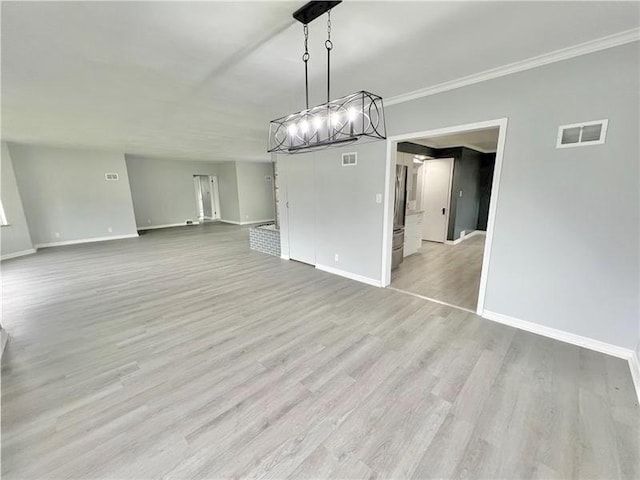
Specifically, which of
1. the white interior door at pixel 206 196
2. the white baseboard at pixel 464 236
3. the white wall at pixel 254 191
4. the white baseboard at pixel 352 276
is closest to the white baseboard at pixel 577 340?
the white baseboard at pixel 352 276

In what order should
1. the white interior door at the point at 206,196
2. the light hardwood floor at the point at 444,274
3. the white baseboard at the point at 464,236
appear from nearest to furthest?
1. the light hardwood floor at the point at 444,274
2. the white baseboard at the point at 464,236
3. the white interior door at the point at 206,196

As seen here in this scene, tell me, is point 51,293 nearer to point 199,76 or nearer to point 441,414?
point 199,76

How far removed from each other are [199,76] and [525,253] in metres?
3.77

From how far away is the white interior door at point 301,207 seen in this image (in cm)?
467

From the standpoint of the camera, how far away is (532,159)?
250cm

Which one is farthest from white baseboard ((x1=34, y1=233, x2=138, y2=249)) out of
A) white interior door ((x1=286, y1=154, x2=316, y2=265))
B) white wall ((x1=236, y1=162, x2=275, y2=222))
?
white interior door ((x1=286, y1=154, x2=316, y2=265))

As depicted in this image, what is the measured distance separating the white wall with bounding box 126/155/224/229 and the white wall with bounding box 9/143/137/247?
1.16 m

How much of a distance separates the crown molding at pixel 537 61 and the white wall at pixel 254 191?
7919mm

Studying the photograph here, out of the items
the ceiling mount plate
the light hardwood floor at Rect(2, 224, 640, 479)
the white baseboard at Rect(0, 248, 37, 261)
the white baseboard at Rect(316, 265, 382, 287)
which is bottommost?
the light hardwood floor at Rect(2, 224, 640, 479)

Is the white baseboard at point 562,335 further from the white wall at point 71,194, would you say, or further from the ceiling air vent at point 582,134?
the white wall at point 71,194

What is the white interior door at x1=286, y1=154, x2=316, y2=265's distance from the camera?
15.3 ft

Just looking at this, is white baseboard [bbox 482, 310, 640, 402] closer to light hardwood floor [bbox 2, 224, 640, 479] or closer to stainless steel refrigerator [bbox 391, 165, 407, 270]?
light hardwood floor [bbox 2, 224, 640, 479]

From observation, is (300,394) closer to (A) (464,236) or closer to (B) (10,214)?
(A) (464,236)

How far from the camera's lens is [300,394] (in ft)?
6.30
